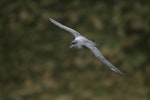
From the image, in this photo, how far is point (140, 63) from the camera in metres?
19.2

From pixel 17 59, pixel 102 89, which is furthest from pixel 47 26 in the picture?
pixel 102 89

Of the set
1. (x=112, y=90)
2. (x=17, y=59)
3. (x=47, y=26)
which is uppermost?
(x=47, y=26)

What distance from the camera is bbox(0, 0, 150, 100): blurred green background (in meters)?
18.9

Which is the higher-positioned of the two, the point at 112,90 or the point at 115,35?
the point at 115,35

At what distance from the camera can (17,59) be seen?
65.3 ft

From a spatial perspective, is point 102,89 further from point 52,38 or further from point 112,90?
point 52,38

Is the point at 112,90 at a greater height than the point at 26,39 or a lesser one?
lesser

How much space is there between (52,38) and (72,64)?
146cm

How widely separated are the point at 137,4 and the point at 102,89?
3.97 meters

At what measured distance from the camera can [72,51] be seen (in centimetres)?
1994

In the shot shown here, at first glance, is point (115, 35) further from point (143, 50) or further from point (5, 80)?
point (5, 80)

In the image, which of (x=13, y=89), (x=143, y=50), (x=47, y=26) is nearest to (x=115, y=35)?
(x=143, y=50)

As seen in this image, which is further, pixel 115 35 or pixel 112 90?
pixel 115 35

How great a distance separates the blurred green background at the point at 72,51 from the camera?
18.9 meters
